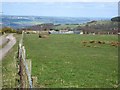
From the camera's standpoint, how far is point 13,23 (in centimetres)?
8875

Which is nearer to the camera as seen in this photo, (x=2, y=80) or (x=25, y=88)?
(x=25, y=88)

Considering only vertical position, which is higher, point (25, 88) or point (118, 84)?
point (25, 88)

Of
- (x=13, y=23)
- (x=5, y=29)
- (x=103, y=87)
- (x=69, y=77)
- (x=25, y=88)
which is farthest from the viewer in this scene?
(x=5, y=29)

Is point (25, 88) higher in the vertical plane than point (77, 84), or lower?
higher

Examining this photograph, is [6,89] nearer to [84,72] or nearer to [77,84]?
[77,84]

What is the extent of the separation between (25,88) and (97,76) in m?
8.20

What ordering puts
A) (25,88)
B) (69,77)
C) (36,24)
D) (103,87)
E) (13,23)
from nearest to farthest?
1. (25,88)
2. (103,87)
3. (69,77)
4. (13,23)
5. (36,24)

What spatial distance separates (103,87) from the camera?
14.0 metres

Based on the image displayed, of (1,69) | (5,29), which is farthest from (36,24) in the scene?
(1,69)

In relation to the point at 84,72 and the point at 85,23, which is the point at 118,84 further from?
the point at 85,23

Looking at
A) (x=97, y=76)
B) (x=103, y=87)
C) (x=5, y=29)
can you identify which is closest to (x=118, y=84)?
(x=103, y=87)

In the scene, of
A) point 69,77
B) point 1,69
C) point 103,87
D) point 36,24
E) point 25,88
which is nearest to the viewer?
point 25,88

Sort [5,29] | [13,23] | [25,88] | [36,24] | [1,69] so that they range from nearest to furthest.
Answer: [25,88] → [1,69] → [13,23] → [5,29] → [36,24]

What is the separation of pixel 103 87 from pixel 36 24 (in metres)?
113
